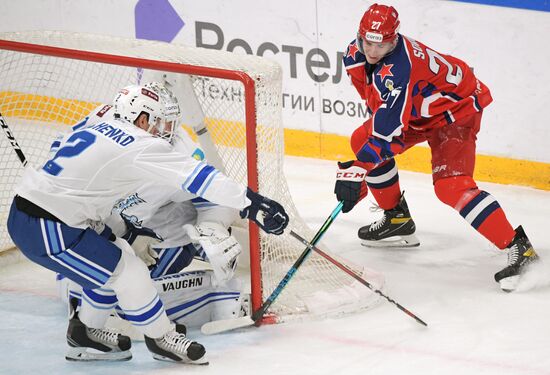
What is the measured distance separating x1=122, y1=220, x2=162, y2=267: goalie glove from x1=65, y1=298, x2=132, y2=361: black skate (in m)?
0.42

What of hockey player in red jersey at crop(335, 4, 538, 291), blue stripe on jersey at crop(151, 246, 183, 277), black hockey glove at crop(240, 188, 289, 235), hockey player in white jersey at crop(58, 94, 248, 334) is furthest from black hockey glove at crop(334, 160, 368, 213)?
blue stripe on jersey at crop(151, 246, 183, 277)

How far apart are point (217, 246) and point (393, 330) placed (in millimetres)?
644

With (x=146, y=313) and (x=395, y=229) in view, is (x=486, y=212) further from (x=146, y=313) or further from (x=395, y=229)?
(x=146, y=313)

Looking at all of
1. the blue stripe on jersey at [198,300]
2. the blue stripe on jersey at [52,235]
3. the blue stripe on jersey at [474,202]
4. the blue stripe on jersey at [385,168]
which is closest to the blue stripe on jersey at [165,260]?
→ the blue stripe on jersey at [198,300]

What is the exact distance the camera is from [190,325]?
3.75m

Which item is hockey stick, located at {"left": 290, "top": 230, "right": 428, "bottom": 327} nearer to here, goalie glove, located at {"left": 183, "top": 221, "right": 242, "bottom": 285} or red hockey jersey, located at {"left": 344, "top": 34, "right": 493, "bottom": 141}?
goalie glove, located at {"left": 183, "top": 221, "right": 242, "bottom": 285}

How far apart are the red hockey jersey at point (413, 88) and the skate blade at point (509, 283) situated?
62 centimetres

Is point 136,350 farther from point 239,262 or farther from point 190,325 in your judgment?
point 239,262

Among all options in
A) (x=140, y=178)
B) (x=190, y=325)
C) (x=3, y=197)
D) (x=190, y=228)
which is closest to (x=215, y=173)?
(x=140, y=178)

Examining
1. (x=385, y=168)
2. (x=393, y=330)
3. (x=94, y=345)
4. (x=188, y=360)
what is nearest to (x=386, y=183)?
(x=385, y=168)

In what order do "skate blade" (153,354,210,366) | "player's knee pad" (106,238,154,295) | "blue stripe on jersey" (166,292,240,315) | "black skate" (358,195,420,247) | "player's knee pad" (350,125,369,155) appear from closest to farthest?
"player's knee pad" (106,238,154,295) < "skate blade" (153,354,210,366) < "blue stripe on jersey" (166,292,240,315) < "player's knee pad" (350,125,369,155) < "black skate" (358,195,420,247)

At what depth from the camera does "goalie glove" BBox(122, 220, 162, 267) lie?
3873 millimetres

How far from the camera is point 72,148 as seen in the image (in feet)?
10.7

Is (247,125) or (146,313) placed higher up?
(247,125)
